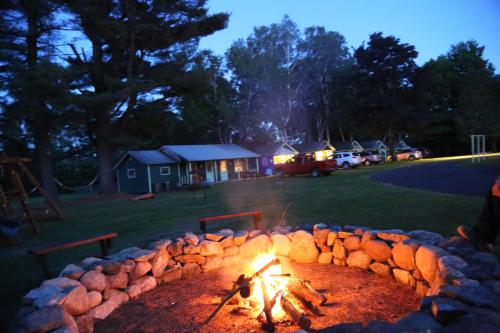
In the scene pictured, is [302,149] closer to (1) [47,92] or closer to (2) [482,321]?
(1) [47,92]

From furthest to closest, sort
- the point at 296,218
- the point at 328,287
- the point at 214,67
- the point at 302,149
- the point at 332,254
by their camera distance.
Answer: the point at 302,149
the point at 214,67
the point at 296,218
the point at 332,254
the point at 328,287

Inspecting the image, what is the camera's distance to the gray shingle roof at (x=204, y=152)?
2799cm

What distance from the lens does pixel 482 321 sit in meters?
2.17

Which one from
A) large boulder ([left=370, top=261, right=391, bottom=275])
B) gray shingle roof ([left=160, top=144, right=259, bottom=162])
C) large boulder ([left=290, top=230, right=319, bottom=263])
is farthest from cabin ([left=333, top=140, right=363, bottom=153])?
large boulder ([left=370, top=261, right=391, bottom=275])

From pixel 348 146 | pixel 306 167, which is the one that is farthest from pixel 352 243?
pixel 348 146

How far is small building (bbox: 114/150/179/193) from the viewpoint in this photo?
25594 millimetres

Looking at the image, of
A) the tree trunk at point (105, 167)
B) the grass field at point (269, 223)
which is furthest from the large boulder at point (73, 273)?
the tree trunk at point (105, 167)

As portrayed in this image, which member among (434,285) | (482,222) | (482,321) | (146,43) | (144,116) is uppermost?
(146,43)

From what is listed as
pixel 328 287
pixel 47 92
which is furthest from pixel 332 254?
pixel 47 92

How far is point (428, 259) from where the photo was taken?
3574 millimetres

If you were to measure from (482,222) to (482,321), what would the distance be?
69.7 inches

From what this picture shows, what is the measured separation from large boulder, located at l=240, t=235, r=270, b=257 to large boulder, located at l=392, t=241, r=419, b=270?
6.12 feet

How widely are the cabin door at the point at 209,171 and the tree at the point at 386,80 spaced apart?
19206 millimetres

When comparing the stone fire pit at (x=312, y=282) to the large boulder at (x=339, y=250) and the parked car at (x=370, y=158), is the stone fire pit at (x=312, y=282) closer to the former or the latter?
the large boulder at (x=339, y=250)
